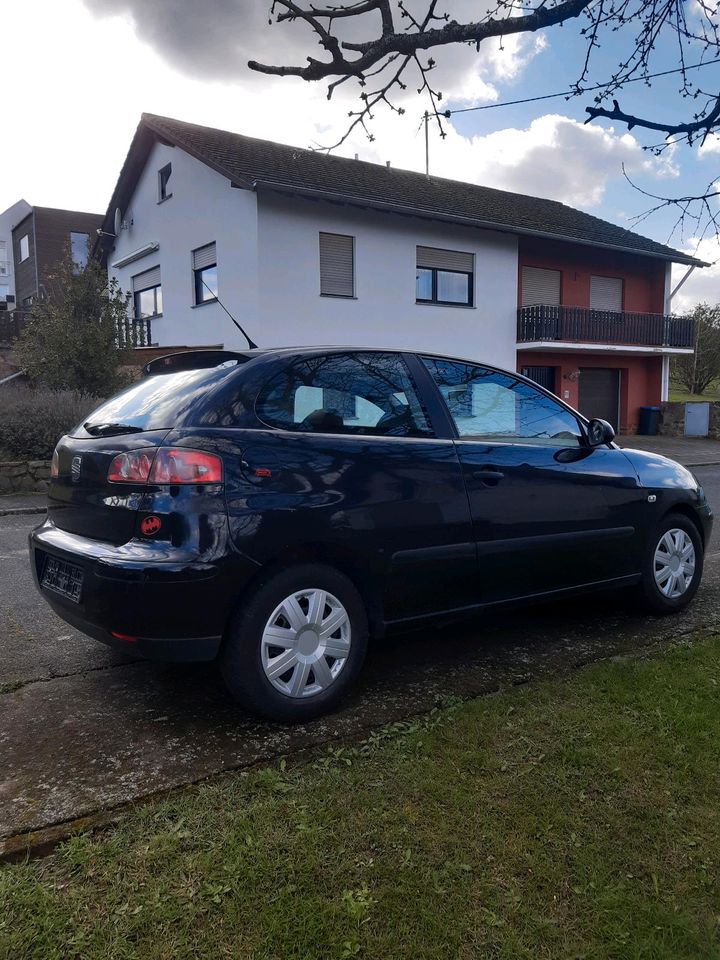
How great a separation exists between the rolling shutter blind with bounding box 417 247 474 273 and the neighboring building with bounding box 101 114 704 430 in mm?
37

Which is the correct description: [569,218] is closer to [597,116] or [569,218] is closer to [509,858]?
[597,116]

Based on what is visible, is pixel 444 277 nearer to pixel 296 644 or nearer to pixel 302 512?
pixel 302 512

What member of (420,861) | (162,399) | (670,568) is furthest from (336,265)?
(420,861)

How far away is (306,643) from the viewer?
10.0 feet

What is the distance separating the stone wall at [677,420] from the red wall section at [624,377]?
82 cm

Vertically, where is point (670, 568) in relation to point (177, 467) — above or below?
below

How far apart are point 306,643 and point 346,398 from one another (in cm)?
112

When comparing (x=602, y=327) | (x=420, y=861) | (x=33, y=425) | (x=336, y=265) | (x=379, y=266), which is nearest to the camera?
(x=420, y=861)

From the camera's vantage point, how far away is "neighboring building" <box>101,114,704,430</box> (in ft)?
54.5

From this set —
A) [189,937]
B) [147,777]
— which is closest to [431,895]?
[189,937]

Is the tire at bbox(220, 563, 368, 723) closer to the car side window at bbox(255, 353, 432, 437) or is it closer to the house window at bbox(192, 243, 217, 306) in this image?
the car side window at bbox(255, 353, 432, 437)

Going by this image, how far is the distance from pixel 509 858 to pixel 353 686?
4.59 ft

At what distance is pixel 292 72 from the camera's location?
3.95m

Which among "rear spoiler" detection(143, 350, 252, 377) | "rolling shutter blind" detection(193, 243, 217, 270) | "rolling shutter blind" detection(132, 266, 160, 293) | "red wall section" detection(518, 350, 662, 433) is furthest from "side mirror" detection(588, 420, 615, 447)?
"rolling shutter blind" detection(132, 266, 160, 293)
